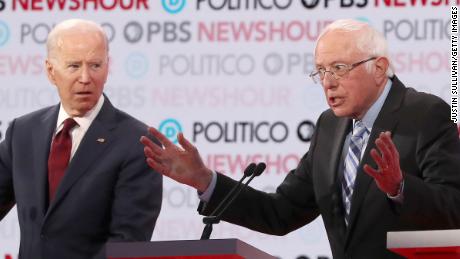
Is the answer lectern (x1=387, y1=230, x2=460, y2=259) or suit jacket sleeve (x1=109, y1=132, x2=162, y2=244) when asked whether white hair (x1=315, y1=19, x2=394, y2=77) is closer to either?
suit jacket sleeve (x1=109, y1=132, x2=162, y2=244)

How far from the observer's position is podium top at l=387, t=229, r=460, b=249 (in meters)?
2.92

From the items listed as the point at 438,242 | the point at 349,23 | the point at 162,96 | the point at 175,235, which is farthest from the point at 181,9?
the point at 438,242

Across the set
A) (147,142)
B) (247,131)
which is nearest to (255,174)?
(147,142)

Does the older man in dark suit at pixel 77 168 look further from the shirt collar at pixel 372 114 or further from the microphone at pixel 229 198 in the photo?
the shirt collar at pixel 372 114

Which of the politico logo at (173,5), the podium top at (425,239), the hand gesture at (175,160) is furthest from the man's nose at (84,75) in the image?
the podium top at (425,239)

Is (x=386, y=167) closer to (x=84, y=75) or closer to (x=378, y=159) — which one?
(x=378, y=159)

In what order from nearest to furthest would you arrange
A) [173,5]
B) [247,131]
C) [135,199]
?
[135,199] → [247,131] → [173,5]

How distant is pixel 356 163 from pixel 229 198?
1.47 ft

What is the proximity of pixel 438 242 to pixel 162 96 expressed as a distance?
2.64 m

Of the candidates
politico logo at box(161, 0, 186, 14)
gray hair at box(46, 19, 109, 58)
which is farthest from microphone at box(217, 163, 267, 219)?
politico logo at box(161, 0, 186, 14)

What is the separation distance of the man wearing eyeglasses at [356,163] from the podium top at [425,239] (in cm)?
54

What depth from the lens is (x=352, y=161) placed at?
3.89m

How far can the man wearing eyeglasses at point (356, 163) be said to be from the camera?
3.64 m

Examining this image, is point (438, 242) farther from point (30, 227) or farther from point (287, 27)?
point (287, 27)
